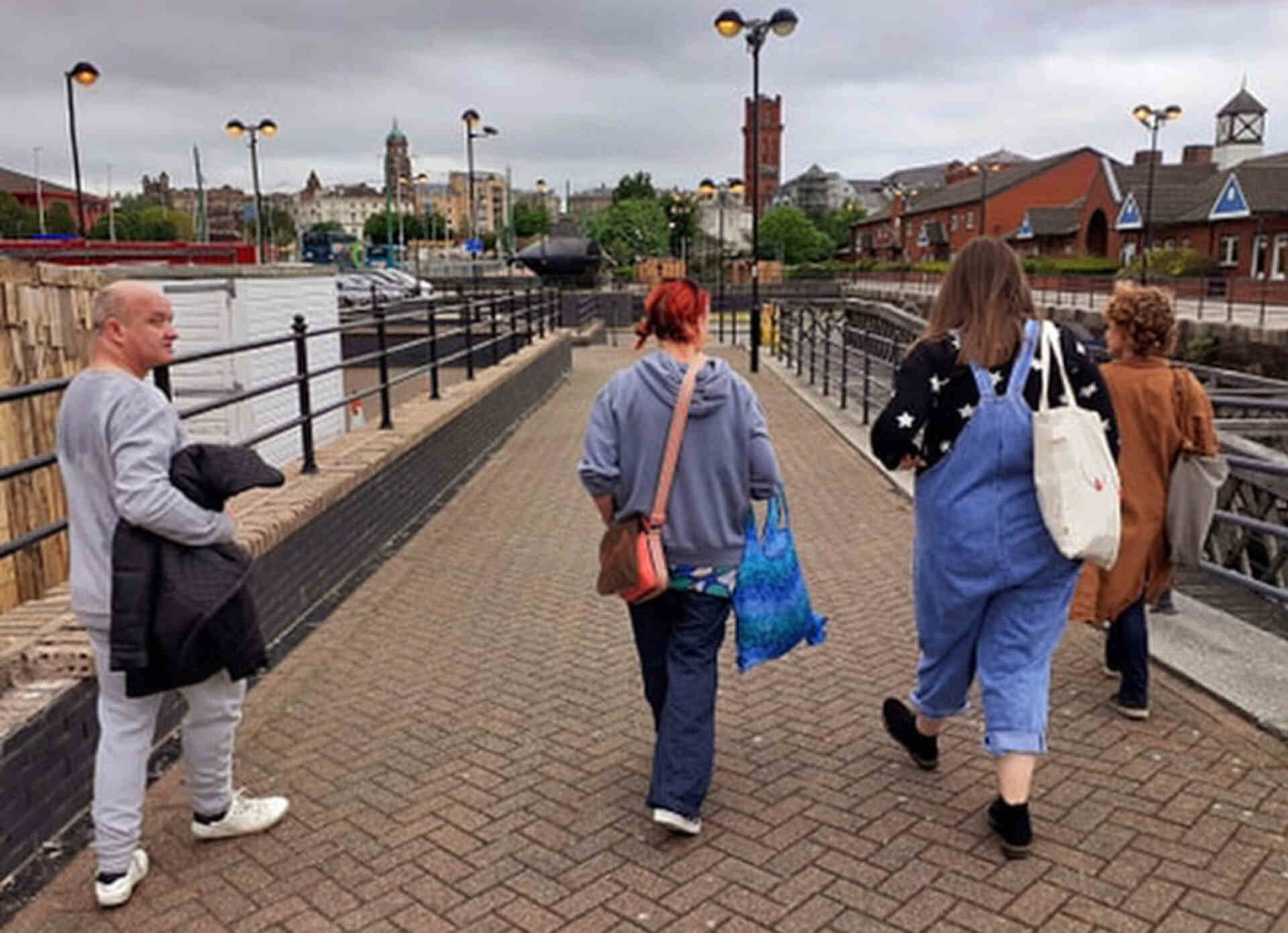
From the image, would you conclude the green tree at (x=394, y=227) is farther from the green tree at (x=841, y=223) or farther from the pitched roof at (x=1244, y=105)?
the pitched roof at (x=1244, y=105)

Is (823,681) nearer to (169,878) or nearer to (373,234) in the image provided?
(169,878)

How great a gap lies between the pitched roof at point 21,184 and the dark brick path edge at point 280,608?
372 feet

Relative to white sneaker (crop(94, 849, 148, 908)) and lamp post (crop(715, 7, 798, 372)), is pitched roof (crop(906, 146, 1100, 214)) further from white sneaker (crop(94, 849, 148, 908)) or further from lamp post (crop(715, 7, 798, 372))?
white sneaker (crop(94, 849, 148, 908))

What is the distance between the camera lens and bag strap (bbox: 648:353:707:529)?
325cm

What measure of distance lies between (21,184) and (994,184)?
308 feet

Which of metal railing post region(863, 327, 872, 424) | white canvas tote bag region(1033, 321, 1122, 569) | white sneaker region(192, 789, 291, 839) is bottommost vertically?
white sneaker region(192, 789, 291, 839)

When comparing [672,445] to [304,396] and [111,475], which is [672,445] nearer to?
[111,475]

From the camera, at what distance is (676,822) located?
3309 millimetres

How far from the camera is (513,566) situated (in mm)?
6699

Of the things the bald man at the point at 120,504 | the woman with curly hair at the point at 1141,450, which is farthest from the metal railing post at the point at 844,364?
the bald man at the point at 120,504

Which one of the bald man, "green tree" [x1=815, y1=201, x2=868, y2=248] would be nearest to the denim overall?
the bald man

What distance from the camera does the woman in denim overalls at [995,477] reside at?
10.2ft

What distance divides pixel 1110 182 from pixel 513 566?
57.3 m

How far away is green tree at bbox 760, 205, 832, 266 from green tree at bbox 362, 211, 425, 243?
37514 millimetres
